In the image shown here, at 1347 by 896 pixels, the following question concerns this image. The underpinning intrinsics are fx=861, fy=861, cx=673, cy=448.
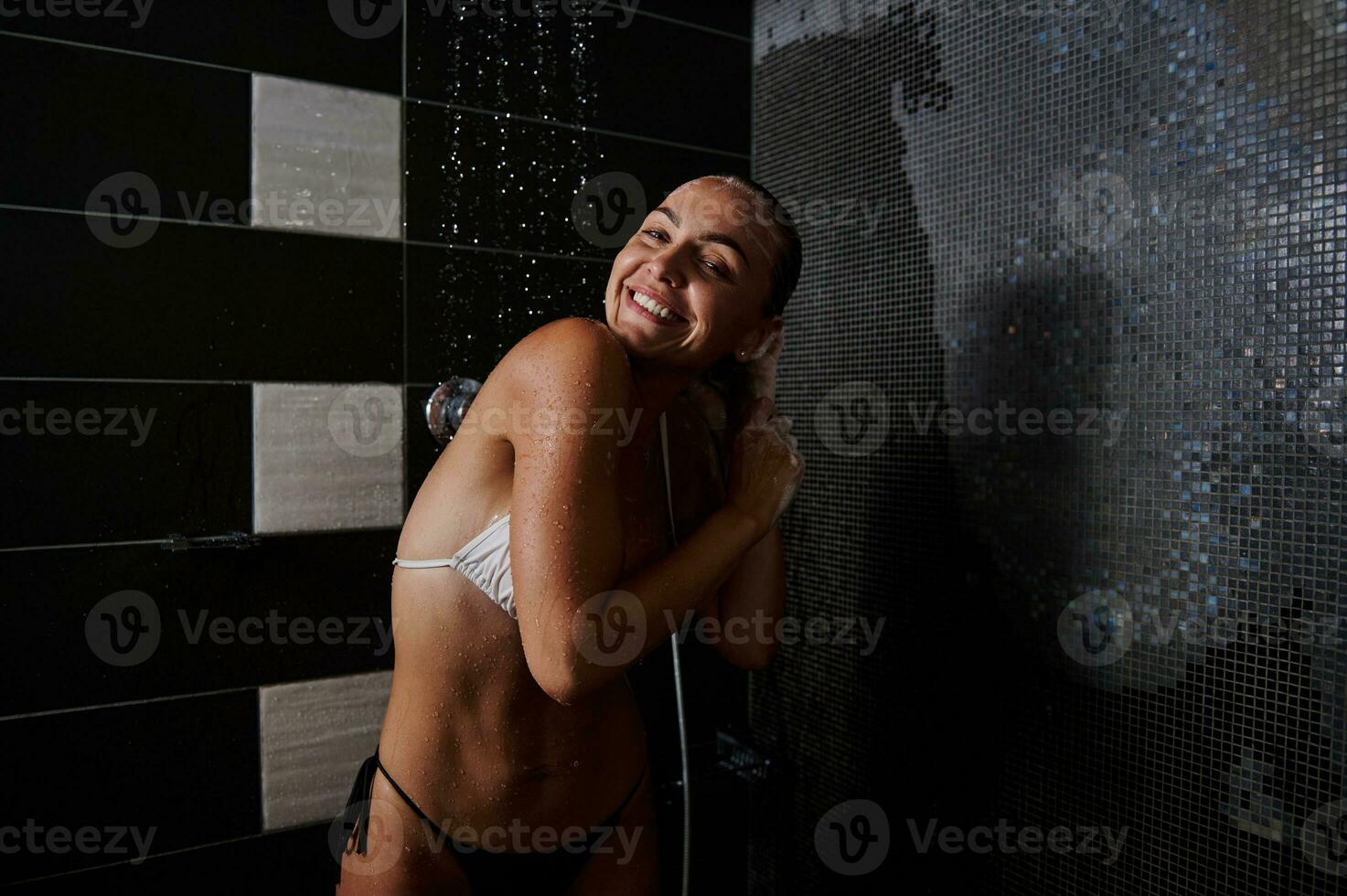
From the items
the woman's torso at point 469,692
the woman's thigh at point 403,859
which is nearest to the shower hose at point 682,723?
the woman's torso at point 469,692

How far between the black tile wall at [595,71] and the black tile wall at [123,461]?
0.75 m

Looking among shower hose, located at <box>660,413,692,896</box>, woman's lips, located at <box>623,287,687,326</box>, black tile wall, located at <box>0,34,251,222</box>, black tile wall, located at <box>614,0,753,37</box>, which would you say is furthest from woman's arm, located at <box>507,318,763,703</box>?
black tile wall, located at <box>614,0,753,37</box>

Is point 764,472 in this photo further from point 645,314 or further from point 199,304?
point 199,304

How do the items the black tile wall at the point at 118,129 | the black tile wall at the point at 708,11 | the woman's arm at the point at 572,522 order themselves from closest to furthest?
the woman's arm at the point at 572,522 < the black tile wall at the point at 118,129 < the black tile wall at the point at 708,11

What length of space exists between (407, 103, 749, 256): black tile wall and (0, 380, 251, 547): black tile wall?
1.71 ft

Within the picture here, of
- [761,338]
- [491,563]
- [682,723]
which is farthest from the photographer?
[682,723]

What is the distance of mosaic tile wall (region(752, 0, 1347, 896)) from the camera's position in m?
1.13

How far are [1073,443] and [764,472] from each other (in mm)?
547

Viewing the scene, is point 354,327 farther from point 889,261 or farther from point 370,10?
point 889,261

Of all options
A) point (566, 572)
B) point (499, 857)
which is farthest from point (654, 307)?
point (499, 857)

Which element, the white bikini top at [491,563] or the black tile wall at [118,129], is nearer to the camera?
the white bikini top at [491,563]

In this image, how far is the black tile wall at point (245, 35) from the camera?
4.71ft

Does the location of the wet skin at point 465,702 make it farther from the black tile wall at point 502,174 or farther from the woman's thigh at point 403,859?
the black tile wall at point 502,174

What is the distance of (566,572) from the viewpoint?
939 mm
